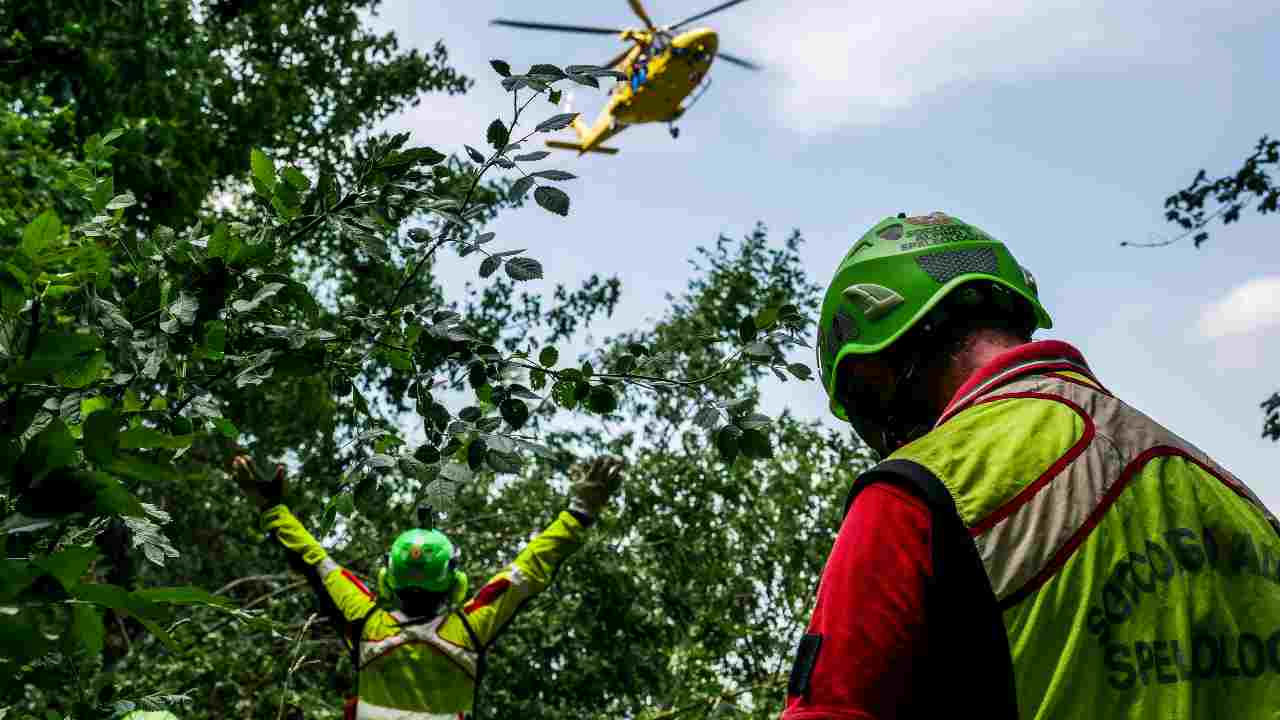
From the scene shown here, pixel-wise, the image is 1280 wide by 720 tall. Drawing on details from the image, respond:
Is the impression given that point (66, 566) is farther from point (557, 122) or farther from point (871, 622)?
point (557, 122)

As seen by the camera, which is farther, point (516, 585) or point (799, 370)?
point (516, 585)

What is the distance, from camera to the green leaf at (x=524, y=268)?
308 cm

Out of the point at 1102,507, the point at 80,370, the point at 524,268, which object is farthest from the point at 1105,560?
the point at 524,268

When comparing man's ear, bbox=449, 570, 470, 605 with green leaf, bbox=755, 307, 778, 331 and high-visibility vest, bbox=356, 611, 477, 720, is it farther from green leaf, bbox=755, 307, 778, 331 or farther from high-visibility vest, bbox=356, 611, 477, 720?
green leaf, bbox=755, 307, 778, 331

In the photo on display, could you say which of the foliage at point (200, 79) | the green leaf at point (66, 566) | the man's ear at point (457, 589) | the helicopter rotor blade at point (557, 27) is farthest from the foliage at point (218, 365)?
the helicopter rotor blade at point (557, 27)

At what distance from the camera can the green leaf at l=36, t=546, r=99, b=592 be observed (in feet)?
4.89

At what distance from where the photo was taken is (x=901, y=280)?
2.19 metres

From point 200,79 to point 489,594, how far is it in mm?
9593

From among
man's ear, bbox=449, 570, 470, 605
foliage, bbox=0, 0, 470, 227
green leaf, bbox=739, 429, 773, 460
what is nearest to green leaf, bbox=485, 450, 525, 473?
green leaf, bbox=739, 429, 773, 460

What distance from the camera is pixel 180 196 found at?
45.8 ft

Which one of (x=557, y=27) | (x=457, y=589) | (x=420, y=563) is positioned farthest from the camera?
(x=557, y=27)

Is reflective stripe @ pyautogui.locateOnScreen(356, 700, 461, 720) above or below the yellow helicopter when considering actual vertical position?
below

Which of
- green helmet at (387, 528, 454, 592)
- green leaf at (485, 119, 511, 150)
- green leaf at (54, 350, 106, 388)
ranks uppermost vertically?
green helmet at (387, 528, 454, 592)

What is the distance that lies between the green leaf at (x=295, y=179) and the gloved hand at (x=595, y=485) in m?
3.50
